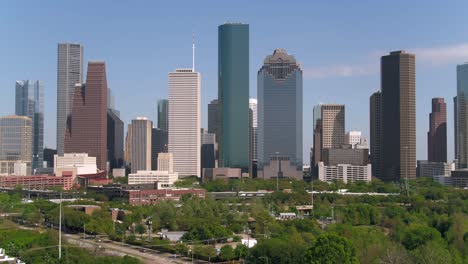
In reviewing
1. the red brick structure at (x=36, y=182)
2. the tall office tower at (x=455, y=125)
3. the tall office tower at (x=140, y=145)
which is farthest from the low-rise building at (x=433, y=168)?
the red brick structure at (x=36, y=182)

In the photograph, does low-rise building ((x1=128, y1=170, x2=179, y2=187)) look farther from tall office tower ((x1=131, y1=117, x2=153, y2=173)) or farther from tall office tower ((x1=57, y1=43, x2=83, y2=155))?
tall office tower ((x1=57, y1=43, x2=83, y2=155))

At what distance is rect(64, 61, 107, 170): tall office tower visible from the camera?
322 feet

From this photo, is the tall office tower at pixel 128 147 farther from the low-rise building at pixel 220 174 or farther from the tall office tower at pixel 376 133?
the tall office tower at pixel 376 133

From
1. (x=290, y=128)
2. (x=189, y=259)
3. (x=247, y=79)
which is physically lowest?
(x=189, y=259)

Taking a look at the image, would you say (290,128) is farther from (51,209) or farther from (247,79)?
(51,209)

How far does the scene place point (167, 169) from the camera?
9531 cm

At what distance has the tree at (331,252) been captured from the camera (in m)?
25.0

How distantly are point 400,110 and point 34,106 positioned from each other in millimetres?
73931

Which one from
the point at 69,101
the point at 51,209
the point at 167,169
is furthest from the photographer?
the point at 69,101

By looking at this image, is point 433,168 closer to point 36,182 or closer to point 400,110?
point 400,110

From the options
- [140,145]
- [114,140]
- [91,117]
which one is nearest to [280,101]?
[140,145]

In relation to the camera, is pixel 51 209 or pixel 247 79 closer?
pixel 51 209

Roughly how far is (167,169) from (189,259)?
62499 mm

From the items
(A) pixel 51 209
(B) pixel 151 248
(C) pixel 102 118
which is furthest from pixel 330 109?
(B) pixel 151 248
